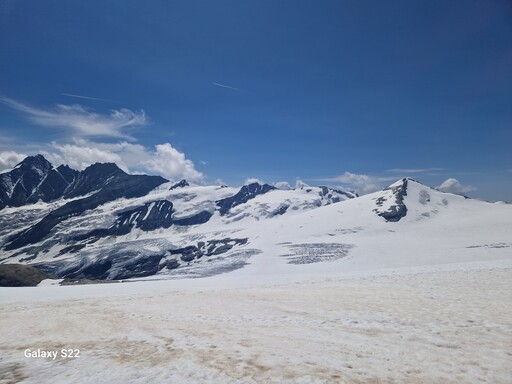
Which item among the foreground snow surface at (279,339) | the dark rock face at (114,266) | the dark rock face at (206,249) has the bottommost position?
the dark rock face at (114,266)

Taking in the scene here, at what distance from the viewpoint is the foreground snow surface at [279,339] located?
920 cm

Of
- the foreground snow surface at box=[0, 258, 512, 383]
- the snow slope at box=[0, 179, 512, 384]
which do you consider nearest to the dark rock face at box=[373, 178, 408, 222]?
the snow slope at box=[0, 179, 512, 384]

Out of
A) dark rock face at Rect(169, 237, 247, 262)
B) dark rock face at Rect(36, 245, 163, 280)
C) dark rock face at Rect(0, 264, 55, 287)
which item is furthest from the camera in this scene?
dark rock face at Rect(36, 245, 163, 280)

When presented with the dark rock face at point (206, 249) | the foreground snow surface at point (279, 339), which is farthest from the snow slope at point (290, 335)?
the dark rock face at point (206, 249)

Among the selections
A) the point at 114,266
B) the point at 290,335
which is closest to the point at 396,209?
the point at 114,266

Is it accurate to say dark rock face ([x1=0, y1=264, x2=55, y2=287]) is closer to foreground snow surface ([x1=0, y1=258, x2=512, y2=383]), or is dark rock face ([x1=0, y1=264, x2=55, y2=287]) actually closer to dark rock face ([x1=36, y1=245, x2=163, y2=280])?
foreground snow surface ([x1=0, y1=258, x2=512, y2=383])

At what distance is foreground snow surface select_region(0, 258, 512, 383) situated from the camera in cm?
920

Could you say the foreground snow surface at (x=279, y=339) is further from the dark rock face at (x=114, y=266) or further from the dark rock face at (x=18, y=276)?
the dark rock face at (x=114, y=266)

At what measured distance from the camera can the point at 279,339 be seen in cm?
1267

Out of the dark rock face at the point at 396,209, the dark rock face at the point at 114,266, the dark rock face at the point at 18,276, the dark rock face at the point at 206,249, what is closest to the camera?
the dark rock face at the point at 18,276

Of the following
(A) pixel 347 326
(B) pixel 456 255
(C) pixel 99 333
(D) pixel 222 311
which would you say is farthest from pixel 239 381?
(B) pixel 456 255

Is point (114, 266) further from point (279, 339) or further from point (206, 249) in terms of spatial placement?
point (279, 339)

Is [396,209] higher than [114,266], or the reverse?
[396,209]

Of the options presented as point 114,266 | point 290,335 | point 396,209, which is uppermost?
point 396,209
